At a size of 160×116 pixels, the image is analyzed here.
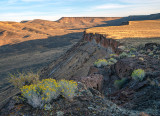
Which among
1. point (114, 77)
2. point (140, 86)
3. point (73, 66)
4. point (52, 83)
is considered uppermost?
point (52, 83)

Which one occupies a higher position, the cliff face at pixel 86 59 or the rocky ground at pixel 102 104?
the rocky ground at pixel 102 104

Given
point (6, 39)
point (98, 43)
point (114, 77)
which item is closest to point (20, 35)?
point (6, 39)

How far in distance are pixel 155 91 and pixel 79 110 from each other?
2503 mm

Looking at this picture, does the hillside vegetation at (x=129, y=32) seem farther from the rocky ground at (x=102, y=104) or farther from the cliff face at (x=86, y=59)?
the rocky ground at (x=102, y=104)

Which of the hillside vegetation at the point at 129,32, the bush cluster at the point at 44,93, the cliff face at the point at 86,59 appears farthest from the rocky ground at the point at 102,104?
the hillside vegetation at the point at 129,32

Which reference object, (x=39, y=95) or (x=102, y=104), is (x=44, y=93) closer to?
(x=39, y=95)

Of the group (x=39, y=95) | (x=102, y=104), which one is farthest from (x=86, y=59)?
(x=39, y=95)

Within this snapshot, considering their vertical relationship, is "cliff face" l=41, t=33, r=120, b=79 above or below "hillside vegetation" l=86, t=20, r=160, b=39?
below

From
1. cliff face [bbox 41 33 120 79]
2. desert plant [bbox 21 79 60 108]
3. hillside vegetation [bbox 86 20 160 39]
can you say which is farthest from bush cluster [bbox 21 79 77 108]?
hillside vegetation [bbox 86 20 160 39]

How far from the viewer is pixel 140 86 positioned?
201 inches

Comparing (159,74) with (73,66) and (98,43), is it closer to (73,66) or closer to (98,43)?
(73,66)

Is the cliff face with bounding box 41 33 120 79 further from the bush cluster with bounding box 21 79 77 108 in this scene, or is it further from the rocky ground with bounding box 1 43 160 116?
the bush cluster with bounding box 21 79 77 108

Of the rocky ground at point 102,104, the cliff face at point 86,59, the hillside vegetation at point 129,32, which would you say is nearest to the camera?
the rocky ground at point 102,104

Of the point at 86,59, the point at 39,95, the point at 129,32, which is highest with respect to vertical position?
the point at 129,32
